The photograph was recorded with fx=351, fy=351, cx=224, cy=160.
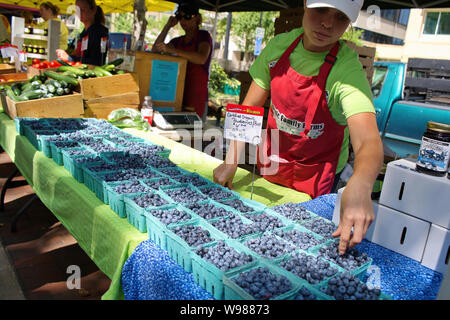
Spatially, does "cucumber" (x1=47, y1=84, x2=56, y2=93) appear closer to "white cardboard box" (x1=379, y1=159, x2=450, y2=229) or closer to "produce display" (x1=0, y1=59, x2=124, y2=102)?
"produce display" (x1=0, y1=59, x2=124, y2=102)

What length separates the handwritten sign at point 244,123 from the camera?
1.76 m

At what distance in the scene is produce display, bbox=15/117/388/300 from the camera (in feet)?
3.54

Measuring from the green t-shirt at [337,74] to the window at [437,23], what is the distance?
24513 mm

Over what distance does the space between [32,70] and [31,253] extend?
8.37 ft

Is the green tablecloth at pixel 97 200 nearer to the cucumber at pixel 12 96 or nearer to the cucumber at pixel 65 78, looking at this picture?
the cucumber at pixel 12 96

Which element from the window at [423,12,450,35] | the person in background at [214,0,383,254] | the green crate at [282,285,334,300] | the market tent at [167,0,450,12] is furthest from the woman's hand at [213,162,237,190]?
the window at [423,12,450,35]

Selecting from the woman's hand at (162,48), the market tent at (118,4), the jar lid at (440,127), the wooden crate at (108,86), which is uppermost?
the market tent at (118,4)

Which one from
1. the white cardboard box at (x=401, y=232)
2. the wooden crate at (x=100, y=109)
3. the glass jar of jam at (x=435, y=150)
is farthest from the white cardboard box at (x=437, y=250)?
the wooden crate at (x=100, y=109)

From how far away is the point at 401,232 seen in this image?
4.80 ft

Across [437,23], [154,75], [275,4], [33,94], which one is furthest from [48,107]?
[437,23]

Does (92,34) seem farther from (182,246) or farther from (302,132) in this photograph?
(182,246)

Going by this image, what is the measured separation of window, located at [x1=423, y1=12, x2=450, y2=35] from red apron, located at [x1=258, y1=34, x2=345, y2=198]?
24590 mm

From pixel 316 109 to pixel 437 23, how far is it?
25507mm
